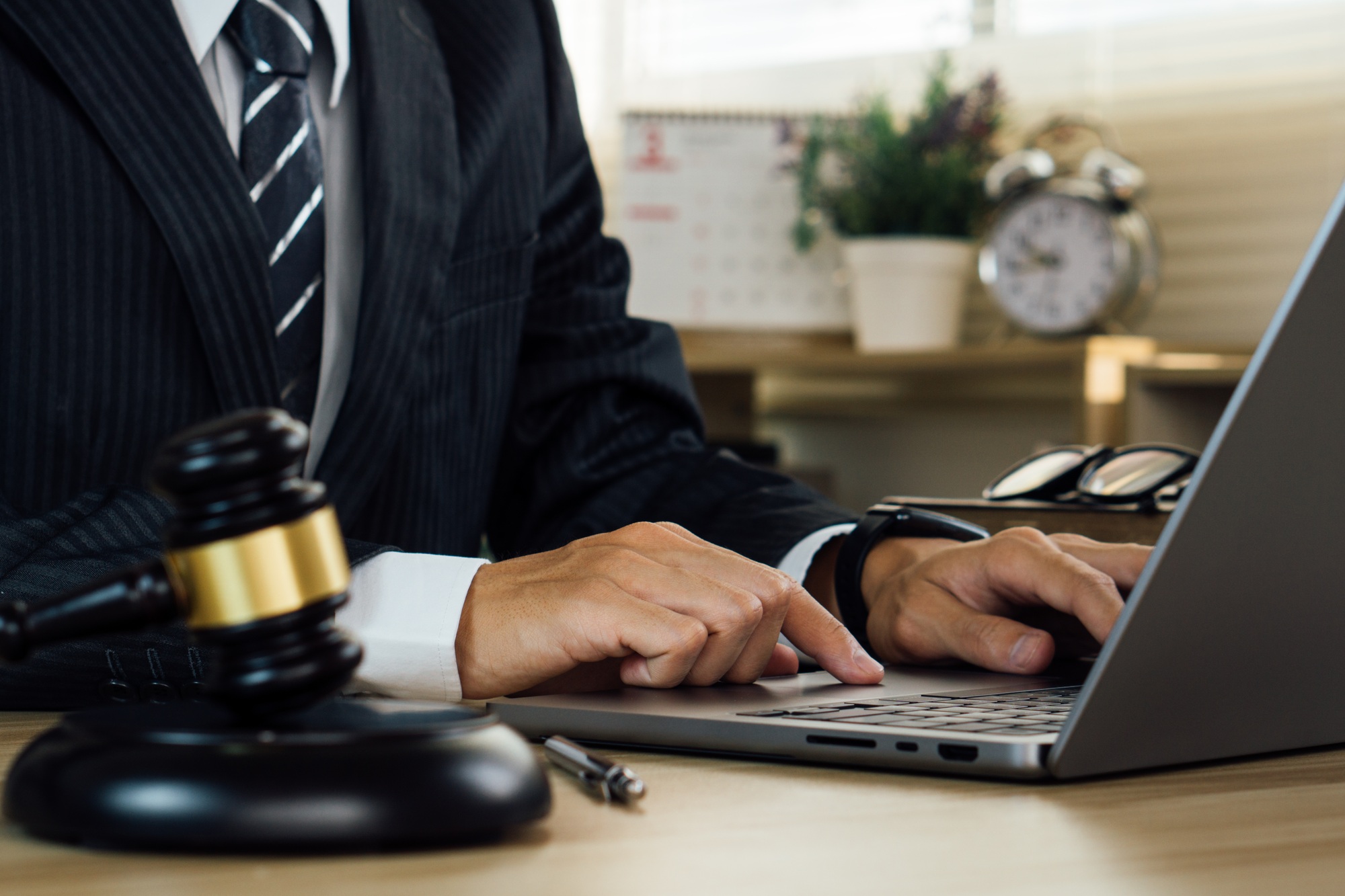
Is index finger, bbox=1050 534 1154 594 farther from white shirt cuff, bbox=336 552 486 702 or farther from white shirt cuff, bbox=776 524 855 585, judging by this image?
white shirt cuff, bbox=336 552 486 702

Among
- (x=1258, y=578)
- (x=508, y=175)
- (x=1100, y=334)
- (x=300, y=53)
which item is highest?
(x=300, y=53)

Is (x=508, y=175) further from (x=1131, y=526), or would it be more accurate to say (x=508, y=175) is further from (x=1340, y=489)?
(x=1340, y=489)

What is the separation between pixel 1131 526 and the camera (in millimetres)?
1031

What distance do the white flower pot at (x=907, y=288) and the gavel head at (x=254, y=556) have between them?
2093 mm

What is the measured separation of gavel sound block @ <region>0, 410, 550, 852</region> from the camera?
377 mm

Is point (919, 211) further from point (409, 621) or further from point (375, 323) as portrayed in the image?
point (409, 621)

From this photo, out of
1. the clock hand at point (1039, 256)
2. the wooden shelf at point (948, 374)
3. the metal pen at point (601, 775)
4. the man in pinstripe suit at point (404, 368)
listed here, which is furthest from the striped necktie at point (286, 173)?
the clock hand at point (1039, 256)

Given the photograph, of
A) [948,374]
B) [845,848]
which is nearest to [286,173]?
[845,848]

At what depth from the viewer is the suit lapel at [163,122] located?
974 mm

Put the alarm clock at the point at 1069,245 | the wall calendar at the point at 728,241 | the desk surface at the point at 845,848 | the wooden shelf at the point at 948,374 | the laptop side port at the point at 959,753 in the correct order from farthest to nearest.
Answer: the wall calendar at the point at 728,241 → the alarm clock at the point at 1069,245 → the wooden shelf at the point at 948,374 → the laptop side port at the point at 959,753 → the desk surface at the point at 845,848

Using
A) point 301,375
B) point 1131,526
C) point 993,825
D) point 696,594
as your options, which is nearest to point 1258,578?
point 993,825

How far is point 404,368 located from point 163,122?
0.27m

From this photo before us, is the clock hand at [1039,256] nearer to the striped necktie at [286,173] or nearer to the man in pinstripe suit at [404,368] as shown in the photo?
the man in pinstripe suit at [404,368]

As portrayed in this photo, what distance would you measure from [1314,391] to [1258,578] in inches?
3.1
